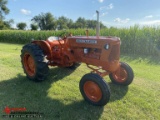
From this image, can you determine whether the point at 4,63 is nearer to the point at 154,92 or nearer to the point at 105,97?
the point at 105,97

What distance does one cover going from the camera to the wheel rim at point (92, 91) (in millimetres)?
3617

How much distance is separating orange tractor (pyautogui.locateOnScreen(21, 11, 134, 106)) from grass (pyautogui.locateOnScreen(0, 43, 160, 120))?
24 centimetres

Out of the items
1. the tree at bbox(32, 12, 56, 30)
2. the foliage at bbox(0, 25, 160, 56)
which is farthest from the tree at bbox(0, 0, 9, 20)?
the foliage at bbox(0, 25, 160, 56)

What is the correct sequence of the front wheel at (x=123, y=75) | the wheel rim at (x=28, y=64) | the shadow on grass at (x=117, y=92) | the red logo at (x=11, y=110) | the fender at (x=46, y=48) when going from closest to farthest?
1. the red logo at (x=11, y=110)
2. the shadow on grass at (x=117, y=92)
3. the front wheel at (x=123, y=75)
4. the fender at (x=46, y=48)
5. the wheel rim at (x=28, y=64)

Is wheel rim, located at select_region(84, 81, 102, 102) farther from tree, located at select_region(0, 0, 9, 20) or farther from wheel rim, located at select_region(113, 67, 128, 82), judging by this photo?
tree, located at select_region(0, 0, 9, 20)

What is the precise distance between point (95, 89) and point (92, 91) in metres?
0.11

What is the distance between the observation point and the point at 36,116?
133 inches

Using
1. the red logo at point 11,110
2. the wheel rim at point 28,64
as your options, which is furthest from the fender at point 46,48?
the red logo at point 11,110

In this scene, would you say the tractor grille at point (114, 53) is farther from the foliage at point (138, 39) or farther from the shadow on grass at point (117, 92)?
the foliage at point (138, 39)

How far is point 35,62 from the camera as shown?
4516 mm

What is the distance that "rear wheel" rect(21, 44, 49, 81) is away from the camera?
4484 millimetres

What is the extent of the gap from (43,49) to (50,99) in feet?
5.23

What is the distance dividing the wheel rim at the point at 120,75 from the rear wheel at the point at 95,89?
122 centimetres

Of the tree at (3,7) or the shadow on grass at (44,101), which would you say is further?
the tree at (3,7)
